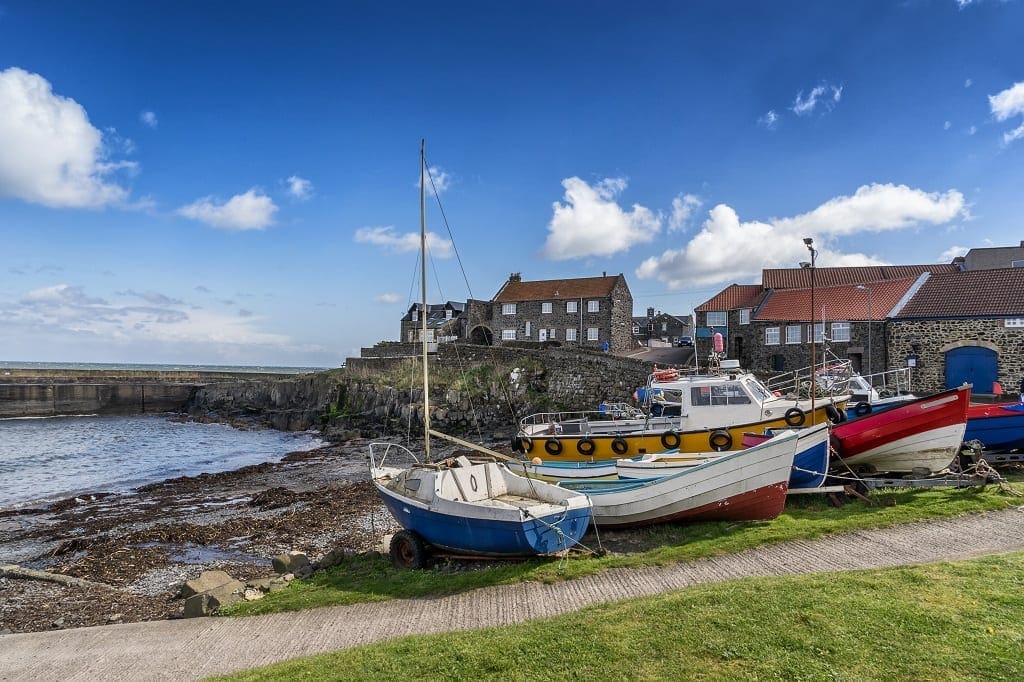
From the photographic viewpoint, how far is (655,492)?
11.0m

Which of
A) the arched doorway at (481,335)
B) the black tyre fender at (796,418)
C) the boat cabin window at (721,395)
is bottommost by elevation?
the black tyre fender at (796,418)

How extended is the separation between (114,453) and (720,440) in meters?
32.8

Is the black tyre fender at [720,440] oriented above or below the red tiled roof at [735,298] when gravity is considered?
below

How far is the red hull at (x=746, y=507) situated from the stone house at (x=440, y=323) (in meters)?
37.9

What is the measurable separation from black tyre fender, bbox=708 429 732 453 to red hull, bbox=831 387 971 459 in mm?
2715

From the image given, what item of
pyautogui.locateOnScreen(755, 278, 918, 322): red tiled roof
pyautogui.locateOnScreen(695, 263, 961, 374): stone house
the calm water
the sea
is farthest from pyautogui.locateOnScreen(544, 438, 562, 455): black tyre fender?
pyautogui.locateOnScreen(755, 278, 918, 322): red tiled roof

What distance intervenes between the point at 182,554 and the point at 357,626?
8760 millimetres

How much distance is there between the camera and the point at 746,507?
1085cm

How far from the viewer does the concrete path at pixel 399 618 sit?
7383mm

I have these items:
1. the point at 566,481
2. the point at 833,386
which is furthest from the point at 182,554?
the point at 833,386

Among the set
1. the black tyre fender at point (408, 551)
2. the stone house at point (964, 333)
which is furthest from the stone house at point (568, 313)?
the black tyre fender at point (408, 551)

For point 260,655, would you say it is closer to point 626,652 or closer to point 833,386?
point 626,652

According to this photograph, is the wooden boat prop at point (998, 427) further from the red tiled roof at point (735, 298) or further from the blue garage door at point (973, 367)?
the red tiled roof at point (735, 298)

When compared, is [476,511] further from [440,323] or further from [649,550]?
[440,323]
